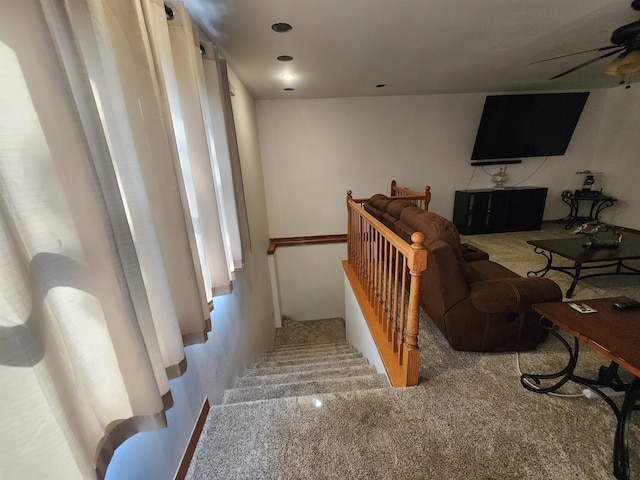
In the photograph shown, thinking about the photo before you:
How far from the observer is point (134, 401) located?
75 centimetres

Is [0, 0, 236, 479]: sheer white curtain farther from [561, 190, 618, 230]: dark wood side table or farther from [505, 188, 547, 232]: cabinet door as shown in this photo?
[561, 190, 618, 230]: dark wood side table

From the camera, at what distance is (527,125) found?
3.92 meters

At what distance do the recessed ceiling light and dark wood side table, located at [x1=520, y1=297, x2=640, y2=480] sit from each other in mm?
2351

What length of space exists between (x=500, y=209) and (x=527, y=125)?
1.31m

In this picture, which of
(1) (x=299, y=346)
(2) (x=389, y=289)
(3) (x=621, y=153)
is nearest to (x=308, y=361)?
(1) (x=299, y=346)

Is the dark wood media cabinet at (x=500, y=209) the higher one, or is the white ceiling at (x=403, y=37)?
the white ceiling at (x=403, y=37)

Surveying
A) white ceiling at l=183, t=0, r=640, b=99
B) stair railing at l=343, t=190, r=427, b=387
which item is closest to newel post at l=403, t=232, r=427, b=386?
stair railing at l=343, t=190, r=427, b=387

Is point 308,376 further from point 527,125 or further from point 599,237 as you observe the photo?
point 527,125

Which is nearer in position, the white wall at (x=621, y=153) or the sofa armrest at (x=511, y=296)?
the sofa armrest at (x=511, y=296)

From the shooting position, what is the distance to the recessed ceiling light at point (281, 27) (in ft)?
5.72

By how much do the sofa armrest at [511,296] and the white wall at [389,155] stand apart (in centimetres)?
298

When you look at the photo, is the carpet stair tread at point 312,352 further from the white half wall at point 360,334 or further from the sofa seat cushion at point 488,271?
the sofa seat cushion at point 488,271

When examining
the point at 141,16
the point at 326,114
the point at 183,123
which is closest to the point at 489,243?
the point at 326,114

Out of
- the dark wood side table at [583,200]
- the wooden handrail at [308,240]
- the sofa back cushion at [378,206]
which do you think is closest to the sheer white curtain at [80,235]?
the sofa back cushion at [378,206]
